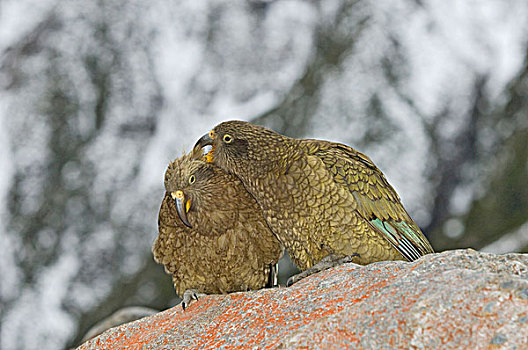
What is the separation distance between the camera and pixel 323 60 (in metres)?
6.36

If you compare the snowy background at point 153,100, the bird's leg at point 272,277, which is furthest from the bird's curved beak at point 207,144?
the snowy background at point 153,100

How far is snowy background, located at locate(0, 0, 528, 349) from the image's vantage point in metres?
6.02

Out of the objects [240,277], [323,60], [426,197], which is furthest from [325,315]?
[323,60]

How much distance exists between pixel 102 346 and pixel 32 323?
4.63 meters

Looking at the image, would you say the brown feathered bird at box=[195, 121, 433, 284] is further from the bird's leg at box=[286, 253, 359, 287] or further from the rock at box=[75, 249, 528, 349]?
the rock at box=[75, 249, 528, 349]

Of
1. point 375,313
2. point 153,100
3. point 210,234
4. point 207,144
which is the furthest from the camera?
point 153,100

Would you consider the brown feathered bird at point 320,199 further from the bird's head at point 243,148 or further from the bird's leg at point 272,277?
the bird's leg at point 272,277

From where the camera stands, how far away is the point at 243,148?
283cm

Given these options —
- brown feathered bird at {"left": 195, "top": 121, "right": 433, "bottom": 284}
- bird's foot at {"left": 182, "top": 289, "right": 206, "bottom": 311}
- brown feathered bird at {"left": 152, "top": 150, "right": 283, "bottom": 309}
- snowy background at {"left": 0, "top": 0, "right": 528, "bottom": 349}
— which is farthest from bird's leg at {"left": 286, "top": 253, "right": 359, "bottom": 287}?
snowy background at {"left": 0, "top": 0, "right": 528, "bottom": 349}

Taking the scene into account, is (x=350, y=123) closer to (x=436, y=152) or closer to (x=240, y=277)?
(x=436, y=152)

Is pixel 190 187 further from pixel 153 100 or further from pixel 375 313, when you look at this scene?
pixel 153 100

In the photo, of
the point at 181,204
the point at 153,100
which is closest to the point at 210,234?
the point at 181,204

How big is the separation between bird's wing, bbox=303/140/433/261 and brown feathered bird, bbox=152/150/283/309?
1.63 ft

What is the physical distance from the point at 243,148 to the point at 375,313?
124cm
